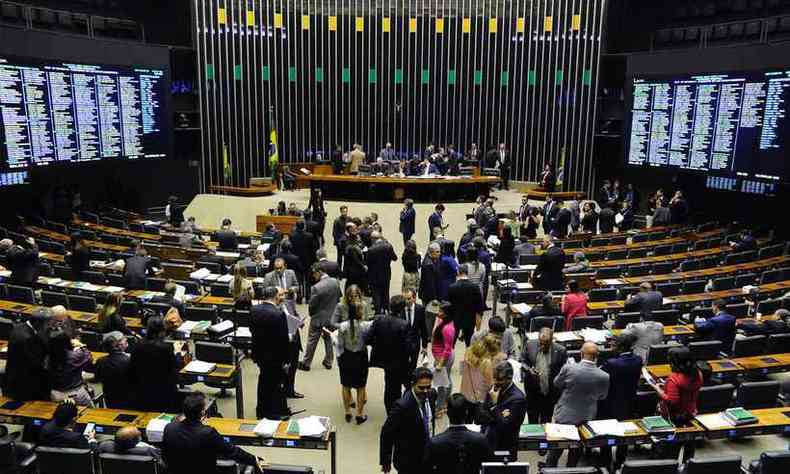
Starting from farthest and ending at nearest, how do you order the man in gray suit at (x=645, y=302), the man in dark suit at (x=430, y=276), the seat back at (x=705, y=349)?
the man in dark suit at (x=430, y=276)
the man in gray suit at (x=645, y=302)
the seat back at (x=705, y=349)

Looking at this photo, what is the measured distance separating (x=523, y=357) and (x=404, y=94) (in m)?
17.5

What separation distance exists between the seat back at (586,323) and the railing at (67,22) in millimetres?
12798

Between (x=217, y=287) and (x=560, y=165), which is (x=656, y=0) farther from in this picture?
(x=217, y=287)

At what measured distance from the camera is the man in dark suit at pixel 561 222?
12.8 meters

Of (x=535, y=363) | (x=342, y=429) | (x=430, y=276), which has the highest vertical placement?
(x=430, y=276)

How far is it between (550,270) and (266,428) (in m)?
5.05

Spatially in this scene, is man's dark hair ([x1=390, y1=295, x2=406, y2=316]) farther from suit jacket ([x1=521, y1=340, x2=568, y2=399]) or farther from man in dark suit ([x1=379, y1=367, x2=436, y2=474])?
man in dark suit ([x1=379, y1=367, x2=436, y2=474])

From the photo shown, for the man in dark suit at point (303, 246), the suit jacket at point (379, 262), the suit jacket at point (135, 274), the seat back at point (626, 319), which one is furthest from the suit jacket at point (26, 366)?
the seat back at point (626, 319)

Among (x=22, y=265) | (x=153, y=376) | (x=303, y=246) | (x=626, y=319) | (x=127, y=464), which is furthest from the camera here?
(x=303, y=246)

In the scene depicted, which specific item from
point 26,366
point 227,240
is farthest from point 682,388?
point 227,240

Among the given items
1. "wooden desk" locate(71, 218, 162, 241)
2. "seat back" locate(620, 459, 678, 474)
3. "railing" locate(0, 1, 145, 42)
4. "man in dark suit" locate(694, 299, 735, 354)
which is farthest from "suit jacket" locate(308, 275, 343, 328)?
"railing" locate(0, 1, 145, 42)

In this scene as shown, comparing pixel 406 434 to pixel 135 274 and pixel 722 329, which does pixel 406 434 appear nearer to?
pixel 722 329

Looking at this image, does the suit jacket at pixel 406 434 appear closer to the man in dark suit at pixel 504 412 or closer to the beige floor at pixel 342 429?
the man in dark suit at pixel 504 412

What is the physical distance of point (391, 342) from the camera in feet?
19.5
